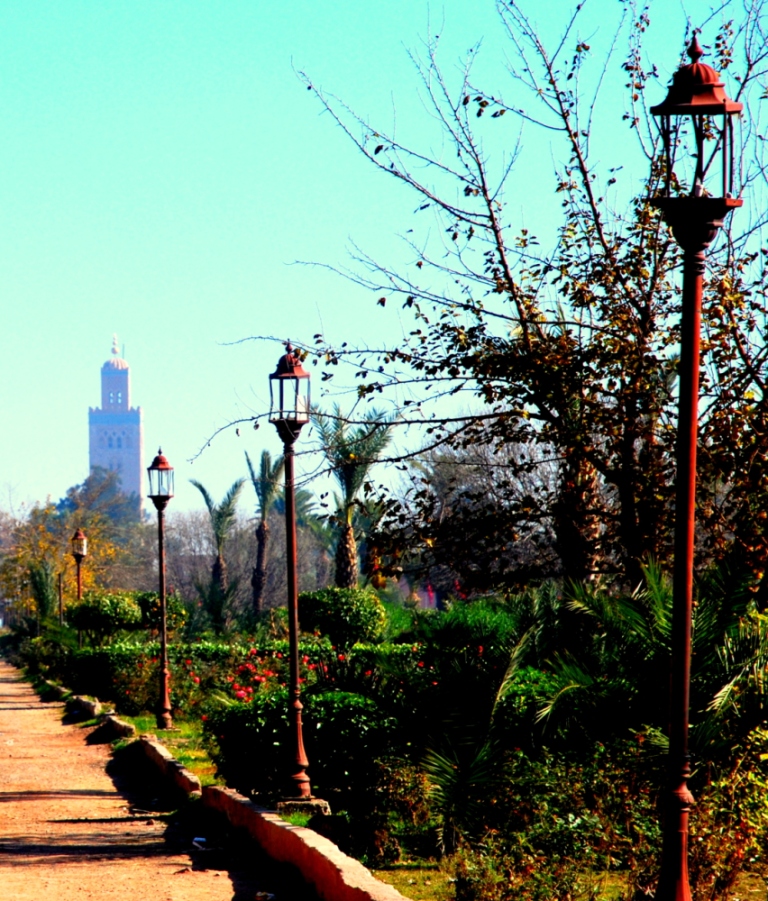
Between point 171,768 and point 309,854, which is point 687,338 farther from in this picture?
point 171,768

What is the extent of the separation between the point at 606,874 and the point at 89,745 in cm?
1098

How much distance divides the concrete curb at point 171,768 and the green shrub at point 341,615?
6852mm

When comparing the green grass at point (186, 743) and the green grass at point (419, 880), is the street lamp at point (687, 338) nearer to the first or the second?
the green grass at point (419, 880)

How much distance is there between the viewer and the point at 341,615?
21.5 metres

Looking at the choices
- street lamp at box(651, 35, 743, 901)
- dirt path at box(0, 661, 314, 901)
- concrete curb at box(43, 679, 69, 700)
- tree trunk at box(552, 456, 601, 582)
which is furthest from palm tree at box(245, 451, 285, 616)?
street lamp at box(651, 35, 743, 901)

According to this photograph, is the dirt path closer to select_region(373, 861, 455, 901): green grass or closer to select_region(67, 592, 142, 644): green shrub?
select_region(373, 861, 455, 901): green grass

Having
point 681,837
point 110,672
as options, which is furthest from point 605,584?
point 110,672

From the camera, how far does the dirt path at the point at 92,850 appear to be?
7.46 metres

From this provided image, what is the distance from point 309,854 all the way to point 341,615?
1431 centimetres

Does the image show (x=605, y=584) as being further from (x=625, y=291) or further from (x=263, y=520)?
(x=263, y=520)

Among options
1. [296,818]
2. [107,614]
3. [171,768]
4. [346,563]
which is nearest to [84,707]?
[107,614]

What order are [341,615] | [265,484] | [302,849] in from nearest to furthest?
1. [302,849]
2. [341,615]
3. [265,484]

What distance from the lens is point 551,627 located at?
1279 cm

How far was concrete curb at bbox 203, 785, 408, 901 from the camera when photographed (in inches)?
248
